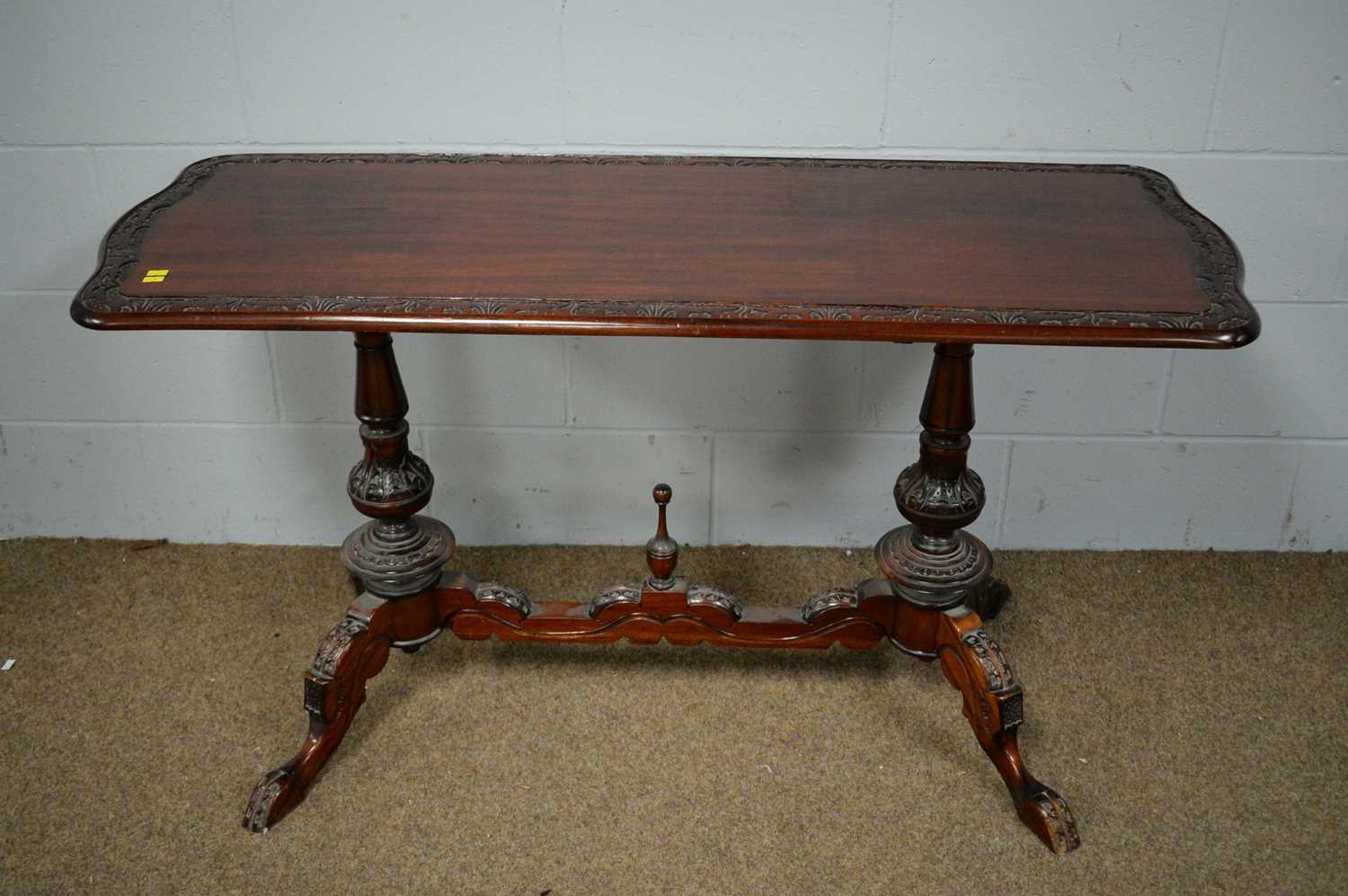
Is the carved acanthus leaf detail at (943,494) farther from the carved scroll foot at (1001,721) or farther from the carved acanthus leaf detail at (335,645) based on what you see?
the carved acanthus leaf detail at (335,645)

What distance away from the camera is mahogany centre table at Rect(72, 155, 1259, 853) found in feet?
4.50

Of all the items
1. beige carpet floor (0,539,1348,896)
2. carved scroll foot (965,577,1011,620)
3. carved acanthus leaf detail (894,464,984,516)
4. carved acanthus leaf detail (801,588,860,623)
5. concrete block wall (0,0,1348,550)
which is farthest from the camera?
carved scroll foot (965,577,1011,620)

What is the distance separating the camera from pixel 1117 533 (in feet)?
7.83

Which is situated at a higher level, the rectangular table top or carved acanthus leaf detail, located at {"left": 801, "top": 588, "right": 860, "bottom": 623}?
the rectangular table top

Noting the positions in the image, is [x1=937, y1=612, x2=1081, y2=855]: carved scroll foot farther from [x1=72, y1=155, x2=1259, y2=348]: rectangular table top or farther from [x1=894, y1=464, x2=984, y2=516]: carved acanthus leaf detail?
[x1=72, y1=155, x2=1259, y2=348]: rectangular table top

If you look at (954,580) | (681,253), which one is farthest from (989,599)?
(681,253)

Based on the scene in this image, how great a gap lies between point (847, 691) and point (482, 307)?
0.98 metres

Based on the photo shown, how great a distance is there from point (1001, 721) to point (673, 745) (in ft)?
1.64

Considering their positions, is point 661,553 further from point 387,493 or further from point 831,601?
point 387,493

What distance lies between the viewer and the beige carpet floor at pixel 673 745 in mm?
1648

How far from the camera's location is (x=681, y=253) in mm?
1502

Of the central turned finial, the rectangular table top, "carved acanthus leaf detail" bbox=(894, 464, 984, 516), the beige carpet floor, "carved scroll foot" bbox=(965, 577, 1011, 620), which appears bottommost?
the beige carpet floor

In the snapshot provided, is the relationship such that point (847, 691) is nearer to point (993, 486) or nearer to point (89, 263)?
point (993, 486)

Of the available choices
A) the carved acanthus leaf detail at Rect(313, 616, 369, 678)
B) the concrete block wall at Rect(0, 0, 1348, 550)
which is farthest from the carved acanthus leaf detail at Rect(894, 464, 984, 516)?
the carved acanthus leaf detail at Rect(313, 616, 369, 678)
